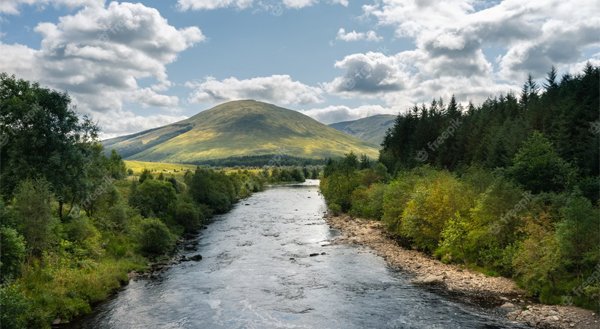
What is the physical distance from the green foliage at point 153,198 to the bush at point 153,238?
53.8 feet

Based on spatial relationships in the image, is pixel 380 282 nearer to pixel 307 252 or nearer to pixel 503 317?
pixel 503 317

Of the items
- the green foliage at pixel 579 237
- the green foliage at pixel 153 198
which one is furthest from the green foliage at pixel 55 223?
the green foliage at pixel 579 237

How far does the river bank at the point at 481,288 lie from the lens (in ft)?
110

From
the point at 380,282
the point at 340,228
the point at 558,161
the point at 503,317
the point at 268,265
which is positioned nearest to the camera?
the point at 503,317

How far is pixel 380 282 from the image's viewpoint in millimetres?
46406

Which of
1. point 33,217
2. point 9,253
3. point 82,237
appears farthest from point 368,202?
point 9,253

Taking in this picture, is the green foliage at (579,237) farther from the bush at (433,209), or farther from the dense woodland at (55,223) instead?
the dense woodland at (55,223)

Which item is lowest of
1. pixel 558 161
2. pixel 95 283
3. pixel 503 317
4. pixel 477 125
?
pixel 503 317

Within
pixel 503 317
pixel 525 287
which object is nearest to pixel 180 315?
pixel 503 317

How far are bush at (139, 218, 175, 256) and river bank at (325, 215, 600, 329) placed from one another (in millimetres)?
26805

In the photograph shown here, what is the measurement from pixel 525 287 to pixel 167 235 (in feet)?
149

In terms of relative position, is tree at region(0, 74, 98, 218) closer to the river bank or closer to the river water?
the river water

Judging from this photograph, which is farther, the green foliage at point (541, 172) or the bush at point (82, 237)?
Result: the green foliage at point (541, 172)

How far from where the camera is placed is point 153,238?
6006 centimetres
